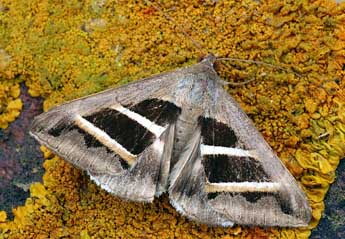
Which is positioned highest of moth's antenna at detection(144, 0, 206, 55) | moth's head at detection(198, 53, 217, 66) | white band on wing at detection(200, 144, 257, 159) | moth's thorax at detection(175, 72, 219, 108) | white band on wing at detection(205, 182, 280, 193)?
moth's antenna at detection(144, 0, 206, 55)

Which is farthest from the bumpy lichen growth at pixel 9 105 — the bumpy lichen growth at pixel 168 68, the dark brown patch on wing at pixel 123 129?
the dark brown patch on wing at pixel 123 129

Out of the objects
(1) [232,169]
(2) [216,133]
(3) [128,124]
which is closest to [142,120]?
(3) [128,124]

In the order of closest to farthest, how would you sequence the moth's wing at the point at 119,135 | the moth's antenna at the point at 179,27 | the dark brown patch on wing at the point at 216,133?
the moth's wing at the point at 119,135, the dark brown patch on wing at the point at 216,133, the moth's antenna at the point at 179,27

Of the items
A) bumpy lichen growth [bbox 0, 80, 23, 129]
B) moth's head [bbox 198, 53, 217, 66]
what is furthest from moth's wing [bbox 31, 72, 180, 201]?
bumpy lichen growth [bbox 0, 80, 23, 129]

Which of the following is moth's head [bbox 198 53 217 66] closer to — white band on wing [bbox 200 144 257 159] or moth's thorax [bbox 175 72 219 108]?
moth's thorax [bbox 175 72 219 108]

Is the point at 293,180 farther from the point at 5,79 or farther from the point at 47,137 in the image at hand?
the point at 5,79

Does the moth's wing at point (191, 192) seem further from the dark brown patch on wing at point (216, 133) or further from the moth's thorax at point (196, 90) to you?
the moth's thorax at point (196, 90)

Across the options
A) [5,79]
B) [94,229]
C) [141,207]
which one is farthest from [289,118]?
[5,79]
